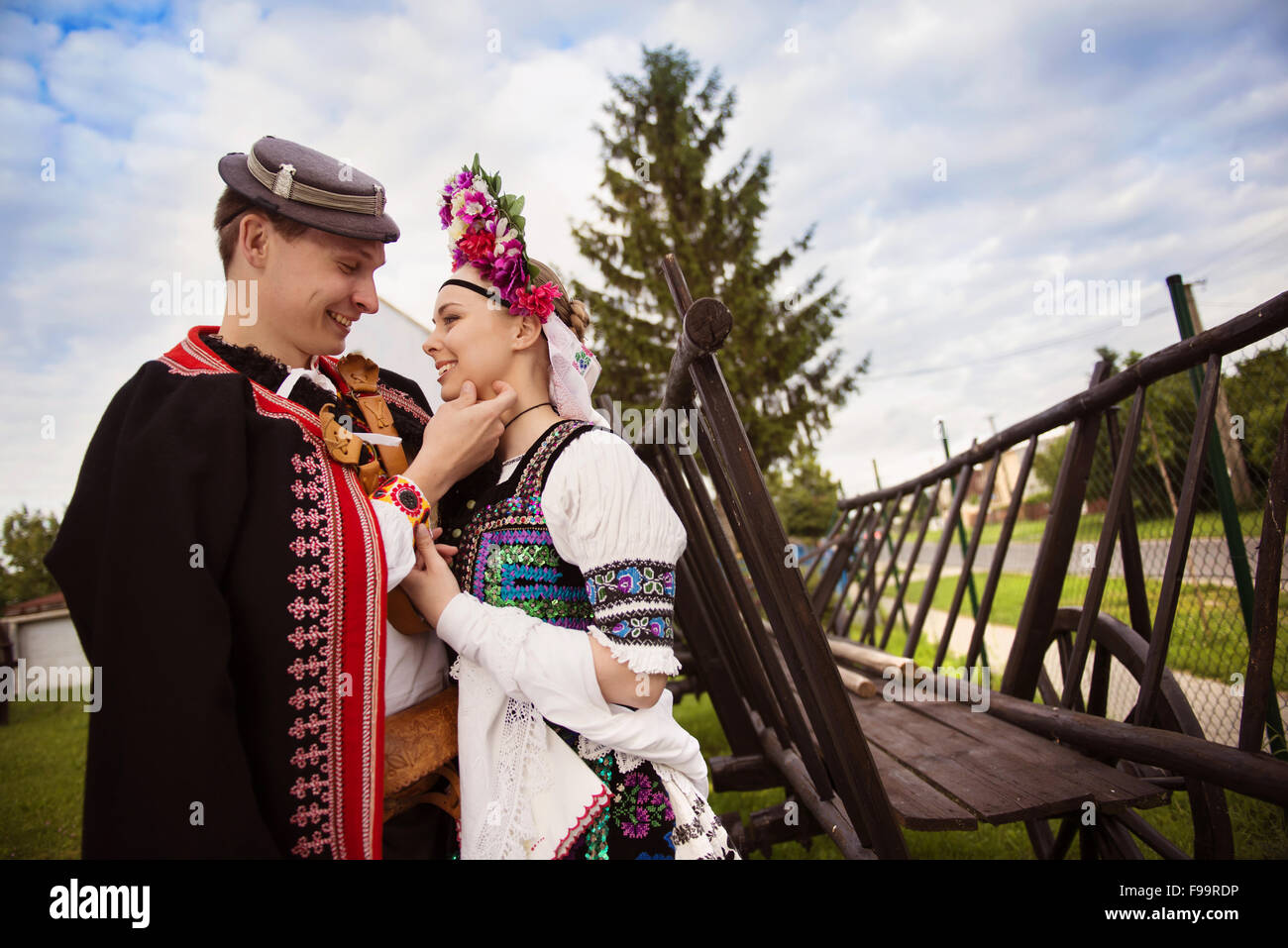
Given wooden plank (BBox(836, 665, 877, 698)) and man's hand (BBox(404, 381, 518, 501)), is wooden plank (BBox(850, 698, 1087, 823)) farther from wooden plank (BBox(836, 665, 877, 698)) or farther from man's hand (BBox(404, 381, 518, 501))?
man's hand (BBox(404, 381, 518, 501))

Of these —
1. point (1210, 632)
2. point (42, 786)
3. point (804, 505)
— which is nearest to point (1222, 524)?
point (1210, 632)

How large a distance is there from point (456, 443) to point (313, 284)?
53cm

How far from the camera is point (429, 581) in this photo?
4.47ft

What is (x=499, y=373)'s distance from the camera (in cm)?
159

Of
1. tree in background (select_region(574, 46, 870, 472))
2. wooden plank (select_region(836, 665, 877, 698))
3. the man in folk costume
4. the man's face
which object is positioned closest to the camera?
the man in folk costume

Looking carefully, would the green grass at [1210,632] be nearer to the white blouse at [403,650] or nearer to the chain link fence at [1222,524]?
the chain link fence at [1222,524]

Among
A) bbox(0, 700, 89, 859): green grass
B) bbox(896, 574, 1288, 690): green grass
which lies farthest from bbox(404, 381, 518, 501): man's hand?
bbox(0, 700, 89, 859): green grass

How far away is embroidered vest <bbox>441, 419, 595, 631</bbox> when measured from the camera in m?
1.42

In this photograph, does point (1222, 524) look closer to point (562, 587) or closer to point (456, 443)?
point (562, 587)

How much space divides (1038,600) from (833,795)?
44.4 inches

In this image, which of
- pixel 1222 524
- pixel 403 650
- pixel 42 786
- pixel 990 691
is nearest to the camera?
pixel 403 650

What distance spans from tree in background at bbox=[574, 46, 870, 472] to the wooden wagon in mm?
10305
